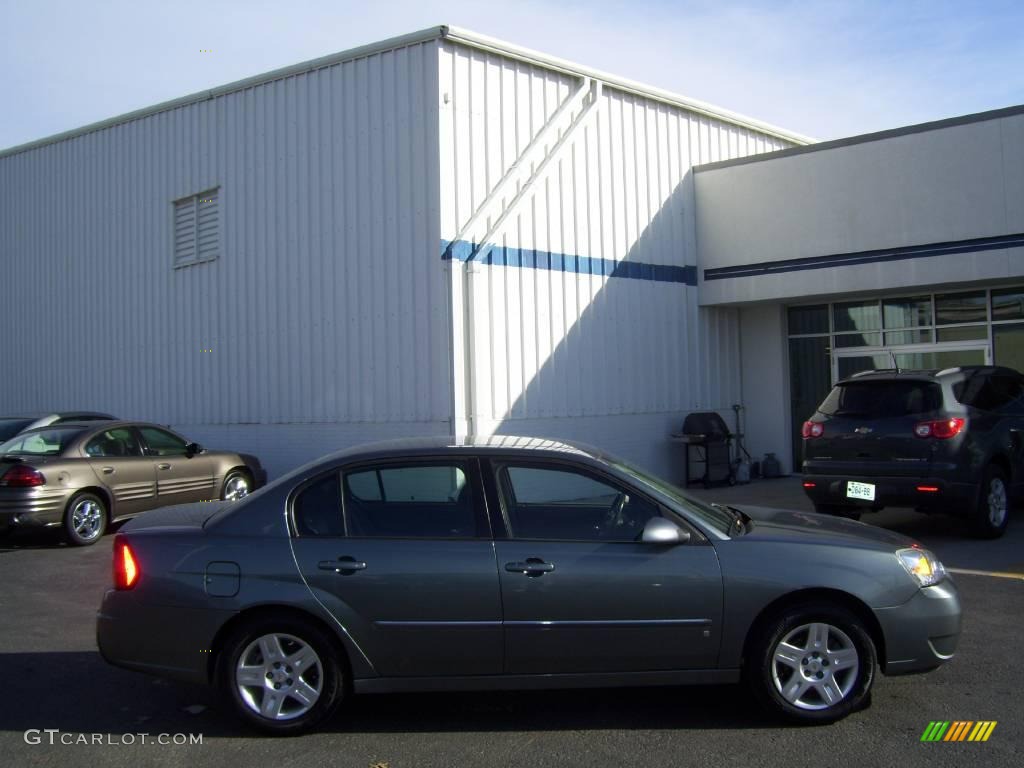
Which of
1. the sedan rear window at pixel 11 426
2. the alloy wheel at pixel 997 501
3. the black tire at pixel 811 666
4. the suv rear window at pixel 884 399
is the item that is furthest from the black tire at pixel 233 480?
the black tire at pixel 811 666

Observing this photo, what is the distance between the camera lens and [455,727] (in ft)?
16.5

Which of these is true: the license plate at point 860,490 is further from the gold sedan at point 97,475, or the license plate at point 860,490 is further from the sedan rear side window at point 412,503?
the gold sedan at point 97,475

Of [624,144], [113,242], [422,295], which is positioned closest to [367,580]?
[422,295]

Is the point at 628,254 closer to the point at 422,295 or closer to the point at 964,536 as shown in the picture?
the point at 422,295

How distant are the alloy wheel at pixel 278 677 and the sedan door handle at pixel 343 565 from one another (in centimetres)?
39

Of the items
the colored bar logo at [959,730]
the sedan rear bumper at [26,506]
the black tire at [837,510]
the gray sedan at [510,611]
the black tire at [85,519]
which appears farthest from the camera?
the black tire at [85,519]

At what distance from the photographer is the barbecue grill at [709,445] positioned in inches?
594

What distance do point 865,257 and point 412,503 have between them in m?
11.2

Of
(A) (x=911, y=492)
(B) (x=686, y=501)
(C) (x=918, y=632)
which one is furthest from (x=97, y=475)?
(C) (x=918, y=632)

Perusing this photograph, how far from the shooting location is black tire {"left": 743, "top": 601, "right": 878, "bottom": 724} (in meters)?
4.88

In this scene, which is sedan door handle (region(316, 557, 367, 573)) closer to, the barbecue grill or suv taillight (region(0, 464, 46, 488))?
suv taillight (region(0, 464, 46, 488))

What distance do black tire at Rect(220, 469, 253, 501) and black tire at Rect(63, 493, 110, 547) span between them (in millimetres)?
1843

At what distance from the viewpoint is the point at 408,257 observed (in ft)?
43.5

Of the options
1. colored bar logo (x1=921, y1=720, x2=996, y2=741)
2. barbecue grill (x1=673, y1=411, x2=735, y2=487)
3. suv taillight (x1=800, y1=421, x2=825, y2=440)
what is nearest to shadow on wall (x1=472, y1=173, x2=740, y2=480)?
barbecue grill (x1=673, y1=411, x2=735, y2=487)
